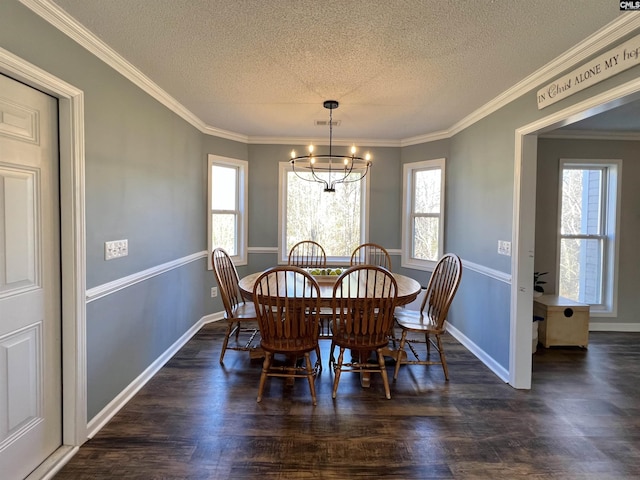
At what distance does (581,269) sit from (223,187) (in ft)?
14.9

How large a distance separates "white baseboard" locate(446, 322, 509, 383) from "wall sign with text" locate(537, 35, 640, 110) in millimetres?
2105

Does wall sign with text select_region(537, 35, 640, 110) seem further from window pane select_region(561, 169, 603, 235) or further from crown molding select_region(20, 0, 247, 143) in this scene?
crown molding select_region(20, 0, 247, 143)

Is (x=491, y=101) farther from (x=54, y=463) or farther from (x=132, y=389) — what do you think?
(x=54, y=463)

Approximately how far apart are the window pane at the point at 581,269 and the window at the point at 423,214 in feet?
4.77

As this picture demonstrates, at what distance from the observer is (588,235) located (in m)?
3.93

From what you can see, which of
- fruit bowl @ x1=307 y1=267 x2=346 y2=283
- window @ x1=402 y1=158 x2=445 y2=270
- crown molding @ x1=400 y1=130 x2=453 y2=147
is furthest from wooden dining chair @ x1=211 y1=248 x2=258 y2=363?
crown molding @ x1=400 y1=130 x2=453 y2=147

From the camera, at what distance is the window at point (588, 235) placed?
3.90m

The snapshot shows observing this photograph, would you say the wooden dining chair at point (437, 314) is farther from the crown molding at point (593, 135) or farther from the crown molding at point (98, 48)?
the crown molding at point (98, 48)

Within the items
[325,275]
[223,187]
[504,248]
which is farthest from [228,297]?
[504,248]

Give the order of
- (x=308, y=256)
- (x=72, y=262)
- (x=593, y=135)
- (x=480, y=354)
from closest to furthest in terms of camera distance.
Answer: (x=72, y=262) < (x=480, y=354) < (x=593, y=135) < (x=308, y=256)

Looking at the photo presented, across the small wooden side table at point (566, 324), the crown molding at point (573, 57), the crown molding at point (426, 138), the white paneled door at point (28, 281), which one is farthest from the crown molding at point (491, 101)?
the small wooden side table at point (566, 324)

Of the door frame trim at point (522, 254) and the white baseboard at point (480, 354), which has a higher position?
the door frame trim at point (522, 254)

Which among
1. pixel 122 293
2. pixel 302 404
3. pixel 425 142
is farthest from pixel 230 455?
pixel 425 142

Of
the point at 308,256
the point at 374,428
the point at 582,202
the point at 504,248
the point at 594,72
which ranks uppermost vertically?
the point at 594,72
